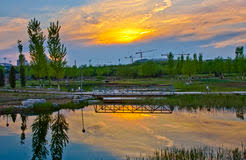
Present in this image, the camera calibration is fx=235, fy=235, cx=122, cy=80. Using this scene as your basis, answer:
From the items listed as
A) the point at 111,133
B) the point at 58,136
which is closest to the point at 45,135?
the point at 58,136

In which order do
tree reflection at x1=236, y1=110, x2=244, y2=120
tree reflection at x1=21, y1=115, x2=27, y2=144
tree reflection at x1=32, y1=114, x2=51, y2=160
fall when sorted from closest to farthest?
tree reflection at x1=32, y1=114, x2=51, y2=160 < tree reflection at x1=21, y1=115, x2=27, y2=144 < tree reflection at x1=236, y1=110, x2=244, y2=120

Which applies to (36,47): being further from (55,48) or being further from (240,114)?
(240,114)

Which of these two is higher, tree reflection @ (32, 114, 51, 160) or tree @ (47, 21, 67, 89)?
tree @ (47, 21, 67, 89)

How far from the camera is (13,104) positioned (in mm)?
29688

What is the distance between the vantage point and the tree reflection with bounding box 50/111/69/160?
604 inches

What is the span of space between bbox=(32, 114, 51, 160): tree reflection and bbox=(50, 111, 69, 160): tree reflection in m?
0.54

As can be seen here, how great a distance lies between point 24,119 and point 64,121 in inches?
176

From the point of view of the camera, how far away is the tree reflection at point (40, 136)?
593 inches

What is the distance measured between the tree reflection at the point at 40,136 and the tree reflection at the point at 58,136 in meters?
0.54

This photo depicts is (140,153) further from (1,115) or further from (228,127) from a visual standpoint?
(1,115)

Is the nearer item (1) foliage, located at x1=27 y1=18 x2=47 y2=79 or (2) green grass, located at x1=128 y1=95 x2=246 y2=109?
(2) green grass, located at x1=128 y1=95 x2=246 y2=109

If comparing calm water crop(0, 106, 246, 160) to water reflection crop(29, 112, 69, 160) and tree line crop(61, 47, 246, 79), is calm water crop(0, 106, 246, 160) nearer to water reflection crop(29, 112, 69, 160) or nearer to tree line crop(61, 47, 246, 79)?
water reflection crop(29, 112, 69, 160)

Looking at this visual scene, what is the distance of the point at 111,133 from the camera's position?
18938mm

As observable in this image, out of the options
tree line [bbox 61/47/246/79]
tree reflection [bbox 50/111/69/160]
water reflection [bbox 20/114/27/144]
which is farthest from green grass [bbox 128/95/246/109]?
tree line [bbox 61/47/246/79]
